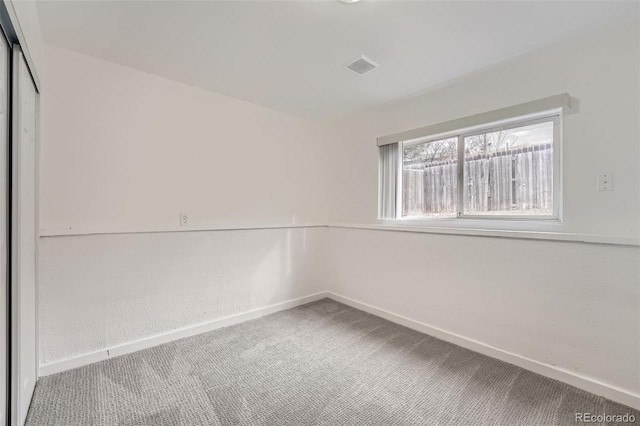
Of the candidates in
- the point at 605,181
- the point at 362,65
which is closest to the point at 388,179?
the point at 362,65

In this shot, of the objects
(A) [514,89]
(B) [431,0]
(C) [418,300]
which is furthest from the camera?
(C) [418,300]

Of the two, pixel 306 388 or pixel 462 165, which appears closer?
pixel 306 388

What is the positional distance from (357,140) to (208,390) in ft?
9.23

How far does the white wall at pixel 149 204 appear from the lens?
6.40 ft

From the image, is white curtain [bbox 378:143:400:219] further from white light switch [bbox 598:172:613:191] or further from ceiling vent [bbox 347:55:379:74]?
white light switch [bbox 598:172:613:191]

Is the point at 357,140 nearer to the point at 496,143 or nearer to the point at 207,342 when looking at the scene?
the point at 496,143

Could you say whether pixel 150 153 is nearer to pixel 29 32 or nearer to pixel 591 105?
pixel 29 32

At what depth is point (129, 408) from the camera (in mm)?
1576

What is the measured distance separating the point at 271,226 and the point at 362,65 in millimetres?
1813

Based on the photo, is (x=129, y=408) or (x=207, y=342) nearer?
(x=129, y=408)

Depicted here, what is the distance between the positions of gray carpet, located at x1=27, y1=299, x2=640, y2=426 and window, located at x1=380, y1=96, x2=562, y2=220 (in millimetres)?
1212

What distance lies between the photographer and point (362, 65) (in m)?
2.21

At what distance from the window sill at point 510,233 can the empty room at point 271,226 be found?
0.02 metres

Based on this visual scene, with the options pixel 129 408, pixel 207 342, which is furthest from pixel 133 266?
pixel 129 408
